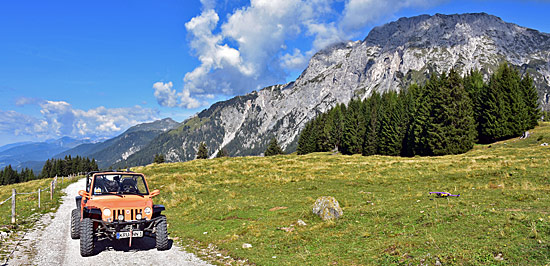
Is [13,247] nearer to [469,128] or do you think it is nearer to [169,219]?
[169,219]

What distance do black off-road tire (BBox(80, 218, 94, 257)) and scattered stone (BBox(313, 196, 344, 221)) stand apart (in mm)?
10108

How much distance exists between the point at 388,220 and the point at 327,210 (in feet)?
9.70

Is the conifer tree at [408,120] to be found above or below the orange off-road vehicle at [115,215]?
above

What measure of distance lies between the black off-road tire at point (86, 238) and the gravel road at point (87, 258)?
241 mm

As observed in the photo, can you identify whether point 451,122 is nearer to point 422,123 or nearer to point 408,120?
point 422,123

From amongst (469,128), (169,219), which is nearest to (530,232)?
(169,219)

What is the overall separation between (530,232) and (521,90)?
76.6 meters

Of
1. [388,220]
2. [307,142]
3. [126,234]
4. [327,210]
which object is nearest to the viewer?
[126,234]

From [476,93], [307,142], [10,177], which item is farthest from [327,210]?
Answer: [10,177]

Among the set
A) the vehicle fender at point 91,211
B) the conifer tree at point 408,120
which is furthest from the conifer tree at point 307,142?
the vehicle fender at point 91,211

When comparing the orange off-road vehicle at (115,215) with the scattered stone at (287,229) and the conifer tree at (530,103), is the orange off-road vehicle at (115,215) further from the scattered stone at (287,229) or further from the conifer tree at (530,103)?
the conifer tree at (530,103)

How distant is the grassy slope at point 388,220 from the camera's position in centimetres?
901

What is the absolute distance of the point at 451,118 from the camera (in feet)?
181

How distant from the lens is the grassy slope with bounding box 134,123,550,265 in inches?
355
